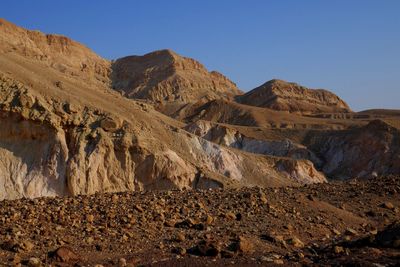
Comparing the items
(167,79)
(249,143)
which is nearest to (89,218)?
(249,143)

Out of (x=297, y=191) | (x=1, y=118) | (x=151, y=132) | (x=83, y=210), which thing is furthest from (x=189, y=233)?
(x=151, y=132)

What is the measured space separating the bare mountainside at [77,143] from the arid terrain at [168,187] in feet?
0.21

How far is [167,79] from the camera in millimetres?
114688

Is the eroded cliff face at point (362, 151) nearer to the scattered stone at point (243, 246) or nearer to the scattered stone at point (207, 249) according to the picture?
the scattered stone at point (243, 246)

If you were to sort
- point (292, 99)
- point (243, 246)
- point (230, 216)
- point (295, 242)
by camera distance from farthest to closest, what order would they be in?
point (292, 99) → point (230, 216) → point (295, 242) → point (243, 246)

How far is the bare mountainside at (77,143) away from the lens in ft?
82.2

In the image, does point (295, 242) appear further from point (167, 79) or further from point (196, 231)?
point (167, 79)

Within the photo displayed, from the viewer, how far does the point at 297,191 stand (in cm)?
1379

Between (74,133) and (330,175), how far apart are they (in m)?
37.7

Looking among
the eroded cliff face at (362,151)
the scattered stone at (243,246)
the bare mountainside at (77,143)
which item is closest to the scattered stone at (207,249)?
the scattered stone at (243,246)

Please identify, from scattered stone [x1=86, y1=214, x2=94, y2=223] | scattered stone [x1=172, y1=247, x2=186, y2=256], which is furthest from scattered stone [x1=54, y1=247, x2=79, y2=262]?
scattered stone [x1=86, y1=214, x2=94, y2=223]

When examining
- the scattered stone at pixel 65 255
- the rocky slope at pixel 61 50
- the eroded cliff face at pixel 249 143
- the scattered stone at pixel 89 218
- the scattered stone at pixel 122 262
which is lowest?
the scattered stone at pixel 122 262

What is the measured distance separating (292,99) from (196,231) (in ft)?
335

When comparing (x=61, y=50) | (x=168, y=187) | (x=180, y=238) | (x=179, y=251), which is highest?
(x=61, y=50)
